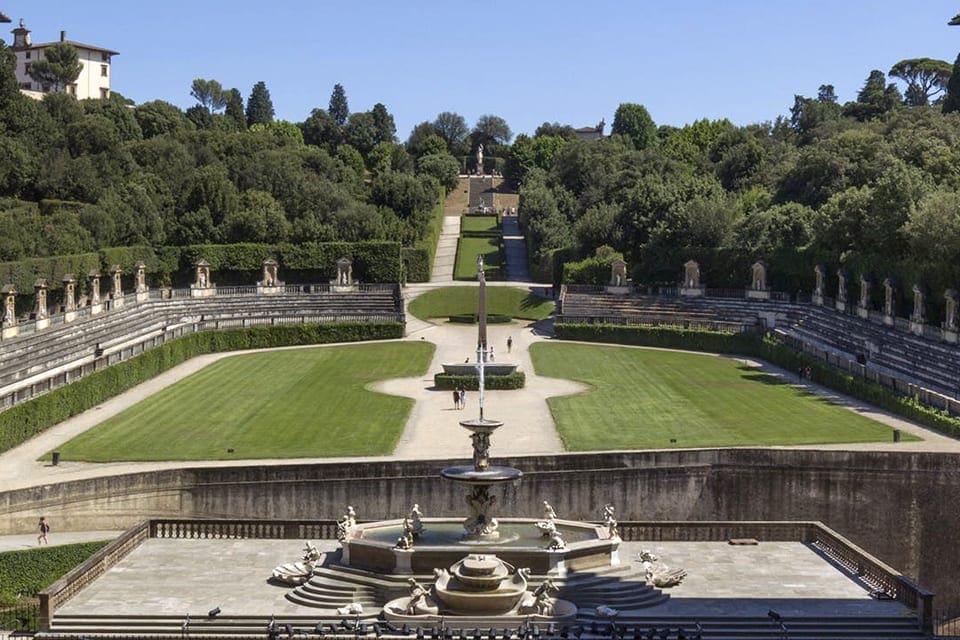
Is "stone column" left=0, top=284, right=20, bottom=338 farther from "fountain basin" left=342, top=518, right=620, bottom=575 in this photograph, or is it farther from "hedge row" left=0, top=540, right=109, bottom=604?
"fountain basin" left=342, top=518, right=620, bottom=575

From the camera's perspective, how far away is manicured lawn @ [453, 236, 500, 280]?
126 meters

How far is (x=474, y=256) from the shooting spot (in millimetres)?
Answer: 136875

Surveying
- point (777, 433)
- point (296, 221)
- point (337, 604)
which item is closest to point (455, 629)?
point (337, 604)

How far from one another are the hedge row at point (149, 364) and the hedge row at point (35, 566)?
13.1 m

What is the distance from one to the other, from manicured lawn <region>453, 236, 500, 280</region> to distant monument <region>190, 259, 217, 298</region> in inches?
1078

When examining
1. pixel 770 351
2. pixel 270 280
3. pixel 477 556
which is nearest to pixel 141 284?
pixel 270 280

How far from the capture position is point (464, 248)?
14125 centimetres

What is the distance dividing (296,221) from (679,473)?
237 feet

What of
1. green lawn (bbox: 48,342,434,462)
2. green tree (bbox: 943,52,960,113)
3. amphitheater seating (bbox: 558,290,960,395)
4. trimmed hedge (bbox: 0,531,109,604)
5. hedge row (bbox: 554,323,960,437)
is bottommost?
trimmed hedge (bbox: 0,531,109,604)

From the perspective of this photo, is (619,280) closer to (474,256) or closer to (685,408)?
(474,256)

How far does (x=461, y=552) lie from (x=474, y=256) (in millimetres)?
103880

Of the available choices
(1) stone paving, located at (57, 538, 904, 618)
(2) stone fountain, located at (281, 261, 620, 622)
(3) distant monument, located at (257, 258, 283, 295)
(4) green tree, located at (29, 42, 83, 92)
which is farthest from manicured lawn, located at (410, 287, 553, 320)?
(4) green tree, located at (29, 42, 83, 92)

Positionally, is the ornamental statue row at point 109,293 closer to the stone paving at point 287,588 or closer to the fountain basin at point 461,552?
the stone paving at point 287,588

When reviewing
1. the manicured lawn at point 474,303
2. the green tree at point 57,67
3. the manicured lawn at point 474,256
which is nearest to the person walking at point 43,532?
the manicured lawn at point 474,303
